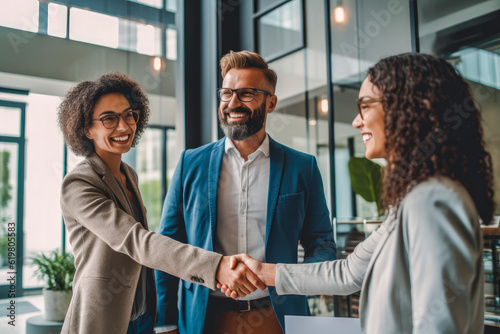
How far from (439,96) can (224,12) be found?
7.18 feet

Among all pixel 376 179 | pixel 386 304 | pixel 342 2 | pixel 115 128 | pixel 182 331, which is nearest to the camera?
pixel 386 304

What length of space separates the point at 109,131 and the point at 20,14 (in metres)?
1.18

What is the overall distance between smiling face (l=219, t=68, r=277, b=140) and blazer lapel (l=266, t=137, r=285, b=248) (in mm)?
106

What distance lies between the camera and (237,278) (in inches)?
62.9

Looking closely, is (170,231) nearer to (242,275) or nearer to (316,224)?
(242,275)

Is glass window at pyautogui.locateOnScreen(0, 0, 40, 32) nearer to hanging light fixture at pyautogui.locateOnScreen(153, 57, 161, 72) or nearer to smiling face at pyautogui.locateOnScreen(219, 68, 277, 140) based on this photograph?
hanging light fixture at pyautogui.locateOnScreen(153, 57, 161, 72)

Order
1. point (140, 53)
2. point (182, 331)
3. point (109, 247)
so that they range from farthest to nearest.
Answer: point (140, 53)
point (182, 331)
point (109, 247)

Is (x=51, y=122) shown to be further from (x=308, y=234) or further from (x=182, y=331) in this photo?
(x=308, y=234)

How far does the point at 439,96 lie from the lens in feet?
3.53

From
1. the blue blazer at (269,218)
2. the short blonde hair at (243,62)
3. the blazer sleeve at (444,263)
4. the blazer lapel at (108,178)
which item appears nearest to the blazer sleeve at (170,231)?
the blue blazer at (269,218)

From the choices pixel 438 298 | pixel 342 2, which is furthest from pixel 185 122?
pixel 438 298

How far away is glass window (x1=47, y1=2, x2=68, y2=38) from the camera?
→ 2414 mm

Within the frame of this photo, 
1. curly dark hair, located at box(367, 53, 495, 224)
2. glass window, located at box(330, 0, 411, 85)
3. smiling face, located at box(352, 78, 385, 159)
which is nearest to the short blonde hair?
glass window, located at box(330, 0, 411, 85)

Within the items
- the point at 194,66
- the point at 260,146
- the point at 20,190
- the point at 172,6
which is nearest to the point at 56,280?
the point at 20,190
